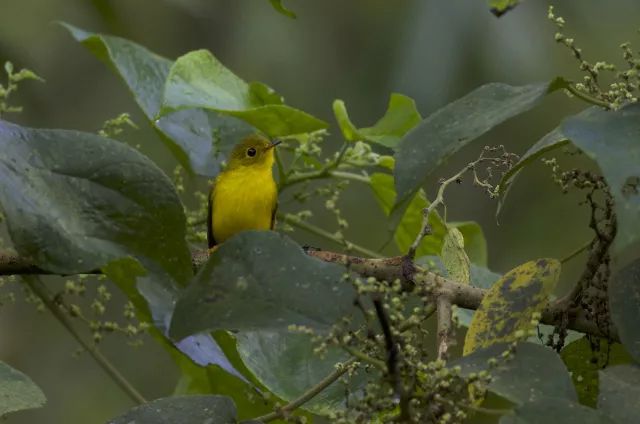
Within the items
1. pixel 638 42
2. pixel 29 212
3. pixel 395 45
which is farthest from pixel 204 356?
pixel 638 42

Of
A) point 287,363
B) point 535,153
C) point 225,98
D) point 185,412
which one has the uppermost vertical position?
point 535,153

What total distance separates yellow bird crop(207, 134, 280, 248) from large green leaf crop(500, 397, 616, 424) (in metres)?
1.98

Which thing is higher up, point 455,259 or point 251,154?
point 455,259

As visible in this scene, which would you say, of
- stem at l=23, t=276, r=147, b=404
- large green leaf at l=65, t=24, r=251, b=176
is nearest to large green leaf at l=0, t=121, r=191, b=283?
stem at l=23, t=276, r=147, b=404

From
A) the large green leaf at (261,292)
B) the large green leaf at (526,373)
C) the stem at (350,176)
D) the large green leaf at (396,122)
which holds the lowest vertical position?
the stem at (350,176)

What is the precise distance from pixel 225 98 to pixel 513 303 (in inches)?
30.4

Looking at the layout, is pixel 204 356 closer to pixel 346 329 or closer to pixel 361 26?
pixel 346 329

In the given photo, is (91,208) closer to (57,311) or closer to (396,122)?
(57,311)

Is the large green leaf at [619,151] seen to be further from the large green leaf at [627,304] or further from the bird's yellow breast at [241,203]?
the bird's yellow breast at [241,203]

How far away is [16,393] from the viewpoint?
125 centimetres

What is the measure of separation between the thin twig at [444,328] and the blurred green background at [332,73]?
4.66 ft

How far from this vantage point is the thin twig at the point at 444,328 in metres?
1.12

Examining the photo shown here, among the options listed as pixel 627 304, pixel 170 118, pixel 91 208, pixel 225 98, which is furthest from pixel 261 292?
pixel 170 118

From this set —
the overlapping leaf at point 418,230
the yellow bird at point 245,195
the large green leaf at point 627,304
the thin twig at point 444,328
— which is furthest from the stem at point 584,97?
the yellow bird at point 245,195
